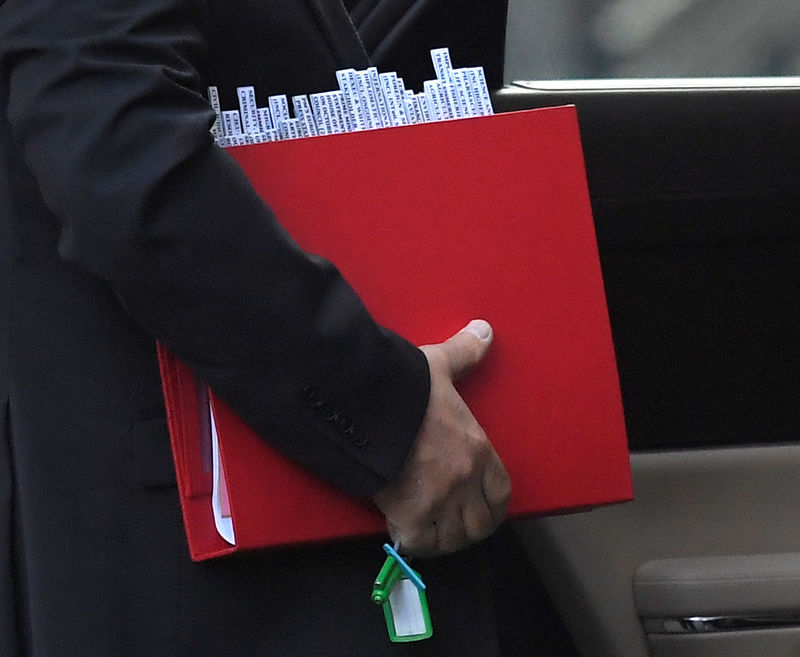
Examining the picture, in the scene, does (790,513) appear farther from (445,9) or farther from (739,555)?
(445,9)

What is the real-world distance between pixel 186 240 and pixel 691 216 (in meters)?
1.13

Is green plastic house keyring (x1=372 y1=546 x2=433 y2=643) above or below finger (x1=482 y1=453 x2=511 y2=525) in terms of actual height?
below

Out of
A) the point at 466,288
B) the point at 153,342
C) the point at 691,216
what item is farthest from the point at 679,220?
the point at 153,342

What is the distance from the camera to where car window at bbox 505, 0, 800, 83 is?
5.74 feet

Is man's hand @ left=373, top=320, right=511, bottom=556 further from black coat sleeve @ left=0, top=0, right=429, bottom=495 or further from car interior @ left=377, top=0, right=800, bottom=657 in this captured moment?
car interior @ left=377, top=0, right=800, bottom=657

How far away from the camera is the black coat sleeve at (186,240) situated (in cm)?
73

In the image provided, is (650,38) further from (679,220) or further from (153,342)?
(153,342)

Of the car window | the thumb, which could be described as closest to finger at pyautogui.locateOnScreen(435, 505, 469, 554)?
the thumb

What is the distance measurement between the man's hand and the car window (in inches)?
40.9

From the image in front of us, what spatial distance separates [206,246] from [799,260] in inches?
49.8

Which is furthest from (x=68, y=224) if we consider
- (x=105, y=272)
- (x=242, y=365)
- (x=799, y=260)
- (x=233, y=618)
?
(x=799, y=260)

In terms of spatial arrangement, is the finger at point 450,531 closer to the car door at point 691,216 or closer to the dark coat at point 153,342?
the dark coat at point 153,342

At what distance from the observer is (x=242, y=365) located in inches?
30.0

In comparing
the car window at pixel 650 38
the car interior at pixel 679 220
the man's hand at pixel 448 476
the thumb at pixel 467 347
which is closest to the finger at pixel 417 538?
the man's hand at pixel 448 476
